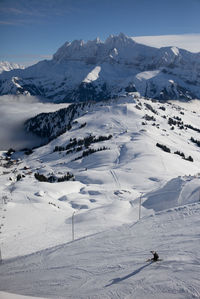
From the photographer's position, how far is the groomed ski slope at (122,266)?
1455 centimetres

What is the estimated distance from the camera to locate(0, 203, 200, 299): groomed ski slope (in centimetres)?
1455

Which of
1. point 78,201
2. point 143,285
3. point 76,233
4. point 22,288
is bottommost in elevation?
point 78,201

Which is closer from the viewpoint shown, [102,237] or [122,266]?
[122,266]

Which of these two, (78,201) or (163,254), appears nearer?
(163,254)

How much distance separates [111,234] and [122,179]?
202ft

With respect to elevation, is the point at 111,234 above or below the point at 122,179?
above

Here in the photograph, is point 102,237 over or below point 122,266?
below

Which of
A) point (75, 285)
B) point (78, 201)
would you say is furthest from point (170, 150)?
point (75, 285)

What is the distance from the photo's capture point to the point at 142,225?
27516 millimetres

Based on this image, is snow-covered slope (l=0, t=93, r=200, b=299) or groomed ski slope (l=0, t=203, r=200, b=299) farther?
snow-covered slope (l=0, t=93, r=200, b=299)

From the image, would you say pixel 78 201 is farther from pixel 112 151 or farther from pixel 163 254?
pixel 112 151

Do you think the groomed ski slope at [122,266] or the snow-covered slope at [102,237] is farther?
the snow-covered slope at [102,237]

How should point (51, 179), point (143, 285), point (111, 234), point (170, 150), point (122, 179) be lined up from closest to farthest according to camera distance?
1. point (143, 285)
2. point (111, 234)
3. point (122, 179)
4. point (51, 179)
5. point (170, 150)

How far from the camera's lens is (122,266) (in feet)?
60.0
